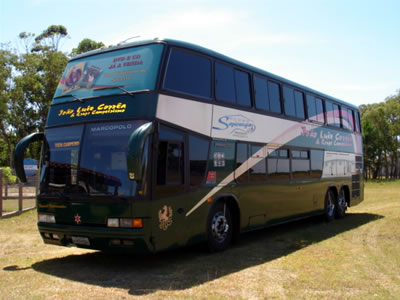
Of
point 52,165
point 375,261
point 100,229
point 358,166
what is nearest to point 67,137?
point 52,165

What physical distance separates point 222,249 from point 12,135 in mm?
38849

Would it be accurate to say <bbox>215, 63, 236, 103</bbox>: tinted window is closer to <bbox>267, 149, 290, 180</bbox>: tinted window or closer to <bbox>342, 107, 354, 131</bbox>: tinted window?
<bbox>267, 149, 290, 180</bbox>: tinted window

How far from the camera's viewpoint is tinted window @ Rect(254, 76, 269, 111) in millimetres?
10758

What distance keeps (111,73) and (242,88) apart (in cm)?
→ 323

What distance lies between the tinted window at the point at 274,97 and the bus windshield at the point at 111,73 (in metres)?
4.27

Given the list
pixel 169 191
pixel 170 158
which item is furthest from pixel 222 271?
pixel 170 158

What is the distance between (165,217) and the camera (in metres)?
7.50

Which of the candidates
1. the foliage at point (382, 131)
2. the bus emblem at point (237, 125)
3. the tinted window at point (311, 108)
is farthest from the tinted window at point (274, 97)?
the foliage at point (382, 131)

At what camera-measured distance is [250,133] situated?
33.6 ft

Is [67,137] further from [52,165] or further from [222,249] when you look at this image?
[222,249]

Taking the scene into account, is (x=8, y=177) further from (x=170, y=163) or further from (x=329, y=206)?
(x=170, y=163)

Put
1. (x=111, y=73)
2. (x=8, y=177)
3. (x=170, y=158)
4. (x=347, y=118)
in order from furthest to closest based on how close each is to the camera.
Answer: (x=8, y=177), (x=347, y=118), (x=111, y=73), (x=170, y=158)

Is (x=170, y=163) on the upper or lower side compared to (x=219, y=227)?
upper

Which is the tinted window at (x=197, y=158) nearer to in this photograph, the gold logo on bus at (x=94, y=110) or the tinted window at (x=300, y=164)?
the gold logo on bus at (x=94, y=110)
